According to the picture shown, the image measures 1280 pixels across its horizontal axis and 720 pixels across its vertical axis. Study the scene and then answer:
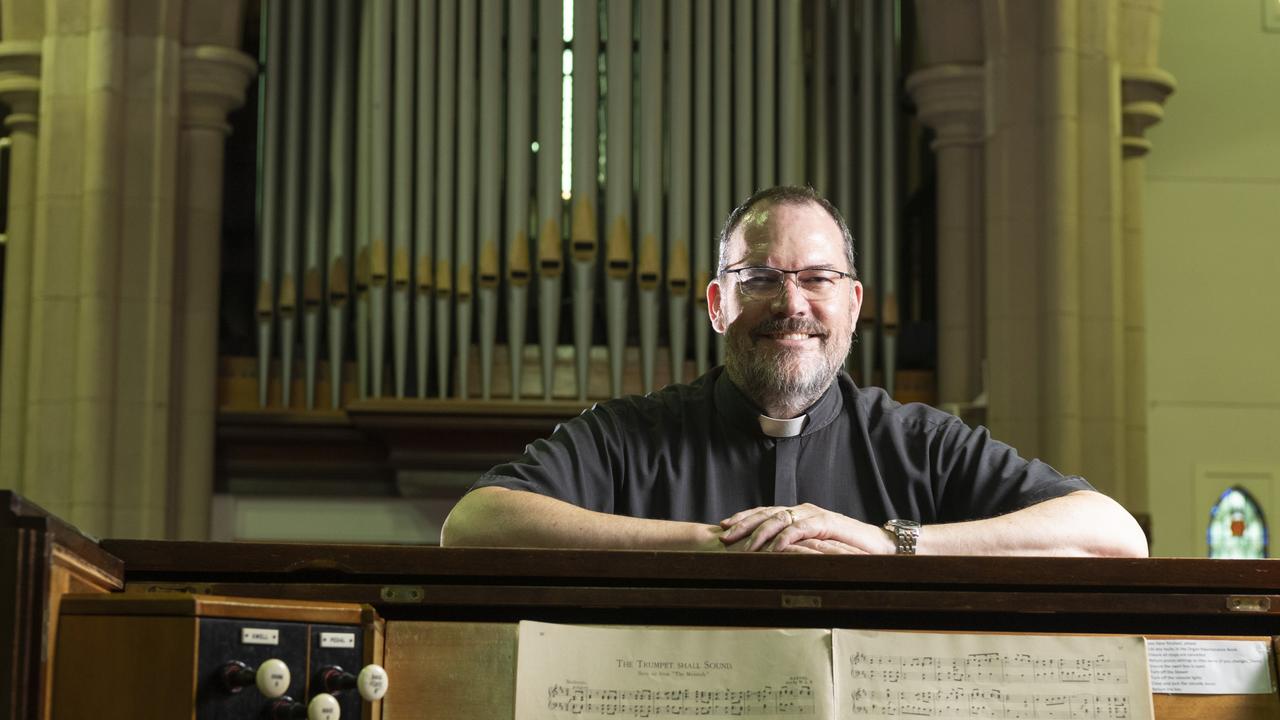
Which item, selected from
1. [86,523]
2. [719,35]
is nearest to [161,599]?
[86,523]

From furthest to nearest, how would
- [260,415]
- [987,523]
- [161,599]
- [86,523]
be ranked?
[260,415]
[86,523]
[987,523]
[161,599]

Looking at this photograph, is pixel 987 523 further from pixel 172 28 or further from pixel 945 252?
pixel 172 28

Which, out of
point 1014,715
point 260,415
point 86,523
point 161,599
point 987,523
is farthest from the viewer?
point 260,415

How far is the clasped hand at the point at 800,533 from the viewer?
2602mm

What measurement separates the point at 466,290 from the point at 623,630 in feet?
12.4

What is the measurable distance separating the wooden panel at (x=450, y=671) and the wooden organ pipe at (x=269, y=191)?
3751 millimetres

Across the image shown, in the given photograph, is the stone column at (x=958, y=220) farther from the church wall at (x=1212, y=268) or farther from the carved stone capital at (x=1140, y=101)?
the church wall at (x=1212, y=268)

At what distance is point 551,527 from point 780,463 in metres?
0.67

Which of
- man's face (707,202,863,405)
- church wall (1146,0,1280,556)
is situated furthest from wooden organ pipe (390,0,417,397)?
man's face (707,202,863,405)

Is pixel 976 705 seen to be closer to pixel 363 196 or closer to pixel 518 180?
pixel 518 180

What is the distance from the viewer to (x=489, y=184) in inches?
238

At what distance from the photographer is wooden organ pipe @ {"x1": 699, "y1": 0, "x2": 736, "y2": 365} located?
6039 mm

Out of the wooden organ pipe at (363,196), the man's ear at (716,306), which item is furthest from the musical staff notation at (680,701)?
the wooden organ pipe at (363,196)

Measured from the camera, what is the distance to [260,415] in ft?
19.3
